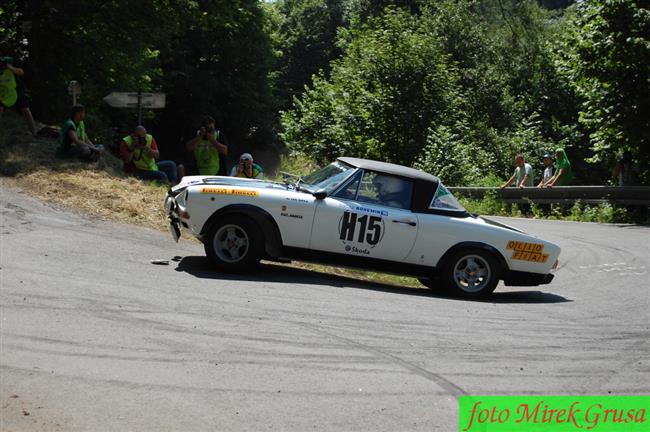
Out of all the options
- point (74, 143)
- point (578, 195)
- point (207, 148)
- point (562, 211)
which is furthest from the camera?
point (562, 211)

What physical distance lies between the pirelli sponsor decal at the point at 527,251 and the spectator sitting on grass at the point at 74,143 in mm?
8067

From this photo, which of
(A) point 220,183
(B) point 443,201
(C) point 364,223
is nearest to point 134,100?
(A) point 220,183

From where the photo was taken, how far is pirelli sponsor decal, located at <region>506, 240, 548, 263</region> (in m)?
12.1

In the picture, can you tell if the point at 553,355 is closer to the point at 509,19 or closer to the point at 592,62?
the point at 592,62

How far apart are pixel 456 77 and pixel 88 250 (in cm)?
2667

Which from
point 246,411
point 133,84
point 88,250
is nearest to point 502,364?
point 246,411

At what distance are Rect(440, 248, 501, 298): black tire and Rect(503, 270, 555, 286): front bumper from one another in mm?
186

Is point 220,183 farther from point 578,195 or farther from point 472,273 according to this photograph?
point 578,195

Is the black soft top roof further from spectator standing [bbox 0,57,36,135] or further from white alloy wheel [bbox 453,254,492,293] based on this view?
spectator standing [bbox 0,57,36,135]

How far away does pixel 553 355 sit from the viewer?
28.8ft

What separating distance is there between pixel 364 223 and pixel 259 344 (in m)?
3.82

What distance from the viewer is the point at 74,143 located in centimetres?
1648

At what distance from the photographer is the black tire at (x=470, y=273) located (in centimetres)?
1205
